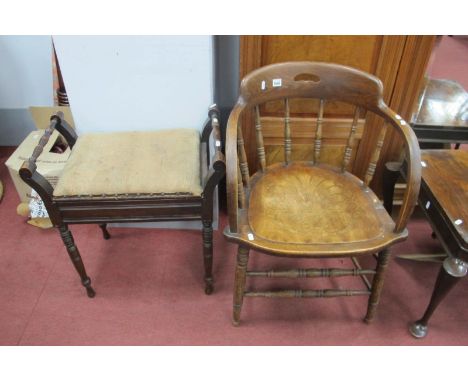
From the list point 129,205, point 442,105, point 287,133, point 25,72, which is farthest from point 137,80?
point 442,105

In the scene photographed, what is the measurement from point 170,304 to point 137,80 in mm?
895

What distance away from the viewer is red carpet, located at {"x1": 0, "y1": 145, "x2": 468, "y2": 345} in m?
1.43

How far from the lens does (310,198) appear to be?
1.34m

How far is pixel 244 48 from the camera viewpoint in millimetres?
1384

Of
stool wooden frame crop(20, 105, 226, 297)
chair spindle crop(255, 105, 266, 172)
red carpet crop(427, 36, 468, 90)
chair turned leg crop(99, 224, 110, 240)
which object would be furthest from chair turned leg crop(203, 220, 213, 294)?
red carpet crop(427, 36, 468, 90)

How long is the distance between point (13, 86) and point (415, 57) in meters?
2.12

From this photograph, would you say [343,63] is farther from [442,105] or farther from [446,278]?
[446,278]

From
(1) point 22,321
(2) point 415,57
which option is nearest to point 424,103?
(2) point 415,57

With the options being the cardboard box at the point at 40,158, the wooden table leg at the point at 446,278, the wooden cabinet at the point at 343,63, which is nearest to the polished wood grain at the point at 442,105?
the wooden cabinet at the point at 343,63

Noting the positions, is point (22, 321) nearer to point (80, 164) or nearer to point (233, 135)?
point (80, 164)

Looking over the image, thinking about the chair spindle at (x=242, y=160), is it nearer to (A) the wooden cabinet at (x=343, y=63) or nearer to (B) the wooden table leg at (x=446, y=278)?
(A) the wooden cabinet at (x=343, y=63)

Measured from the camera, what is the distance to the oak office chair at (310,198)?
1.14 m

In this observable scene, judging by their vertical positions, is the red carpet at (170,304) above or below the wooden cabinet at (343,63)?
below

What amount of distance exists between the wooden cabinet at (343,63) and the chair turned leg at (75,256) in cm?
80
